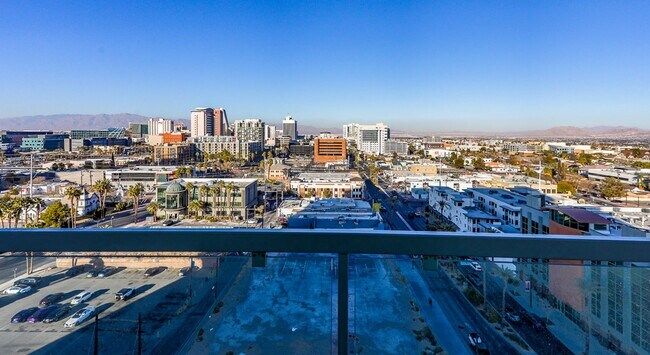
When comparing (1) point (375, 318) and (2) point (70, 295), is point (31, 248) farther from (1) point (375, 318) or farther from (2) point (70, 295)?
(1) point (375, 318)

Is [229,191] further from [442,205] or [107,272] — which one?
[107,272]

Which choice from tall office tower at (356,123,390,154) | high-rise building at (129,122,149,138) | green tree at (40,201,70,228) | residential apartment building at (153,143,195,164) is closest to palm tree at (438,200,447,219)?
green tree at (40,201,70,228)

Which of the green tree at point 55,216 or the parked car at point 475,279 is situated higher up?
the parked car at point 475,279

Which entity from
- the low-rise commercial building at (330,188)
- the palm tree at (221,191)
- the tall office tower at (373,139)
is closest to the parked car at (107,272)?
the palm tree at (221,191)

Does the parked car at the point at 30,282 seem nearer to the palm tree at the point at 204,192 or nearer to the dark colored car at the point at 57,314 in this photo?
the dark colored car at the point at 57,314

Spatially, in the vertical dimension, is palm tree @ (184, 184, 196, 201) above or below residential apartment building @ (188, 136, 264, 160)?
below

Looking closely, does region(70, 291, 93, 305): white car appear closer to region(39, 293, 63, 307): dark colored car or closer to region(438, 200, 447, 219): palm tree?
region(39, 293, 63, 307): dark colored car

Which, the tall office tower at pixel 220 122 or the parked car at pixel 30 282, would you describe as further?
the tall office tower at pixel 220 122
